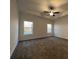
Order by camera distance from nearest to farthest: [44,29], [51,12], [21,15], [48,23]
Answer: [51,12]
[21,15]
[44,29]
[48,23]

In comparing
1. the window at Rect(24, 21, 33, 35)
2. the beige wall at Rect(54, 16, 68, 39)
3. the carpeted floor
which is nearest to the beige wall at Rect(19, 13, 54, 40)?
the window at Rect(24, 21, 33, 35)

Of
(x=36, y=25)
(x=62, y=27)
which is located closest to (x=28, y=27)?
(x=36, y=25)

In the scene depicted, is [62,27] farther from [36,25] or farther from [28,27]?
[28,27]

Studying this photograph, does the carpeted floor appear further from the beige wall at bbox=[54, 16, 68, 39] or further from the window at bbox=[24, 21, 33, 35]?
the beige wall at bbox=[54, 16, 68, 39]

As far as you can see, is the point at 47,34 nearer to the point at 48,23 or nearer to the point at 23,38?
the point at 48,23

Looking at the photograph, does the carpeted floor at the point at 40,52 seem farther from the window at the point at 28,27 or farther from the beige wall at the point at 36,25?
the window at the point at 28,27

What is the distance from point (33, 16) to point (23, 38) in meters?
2.42

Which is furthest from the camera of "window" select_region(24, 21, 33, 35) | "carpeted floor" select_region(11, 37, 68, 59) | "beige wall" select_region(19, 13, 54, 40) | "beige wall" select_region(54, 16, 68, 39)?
"beige wall" select_region(54, 16, 68, 39)

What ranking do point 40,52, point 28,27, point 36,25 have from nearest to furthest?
point 40,52, point 28,27, point 36,25

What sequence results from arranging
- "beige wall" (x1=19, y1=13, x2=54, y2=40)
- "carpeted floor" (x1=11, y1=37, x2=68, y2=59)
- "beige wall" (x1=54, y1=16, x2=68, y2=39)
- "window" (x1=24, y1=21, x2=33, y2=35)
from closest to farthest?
"carpeted floor" (x1=11, y1=37, x2=68, y2=59), "beige wall" (x1=19, y1=13, x2=54, y2=40), "window" (x1=24, y1=21, x2=33, y2=35), "beige wall" (x1=54, y1=16, x2=68, y2=39)

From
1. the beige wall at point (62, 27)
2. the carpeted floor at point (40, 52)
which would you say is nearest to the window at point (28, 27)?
the carpeted floor at point (40, 52)
